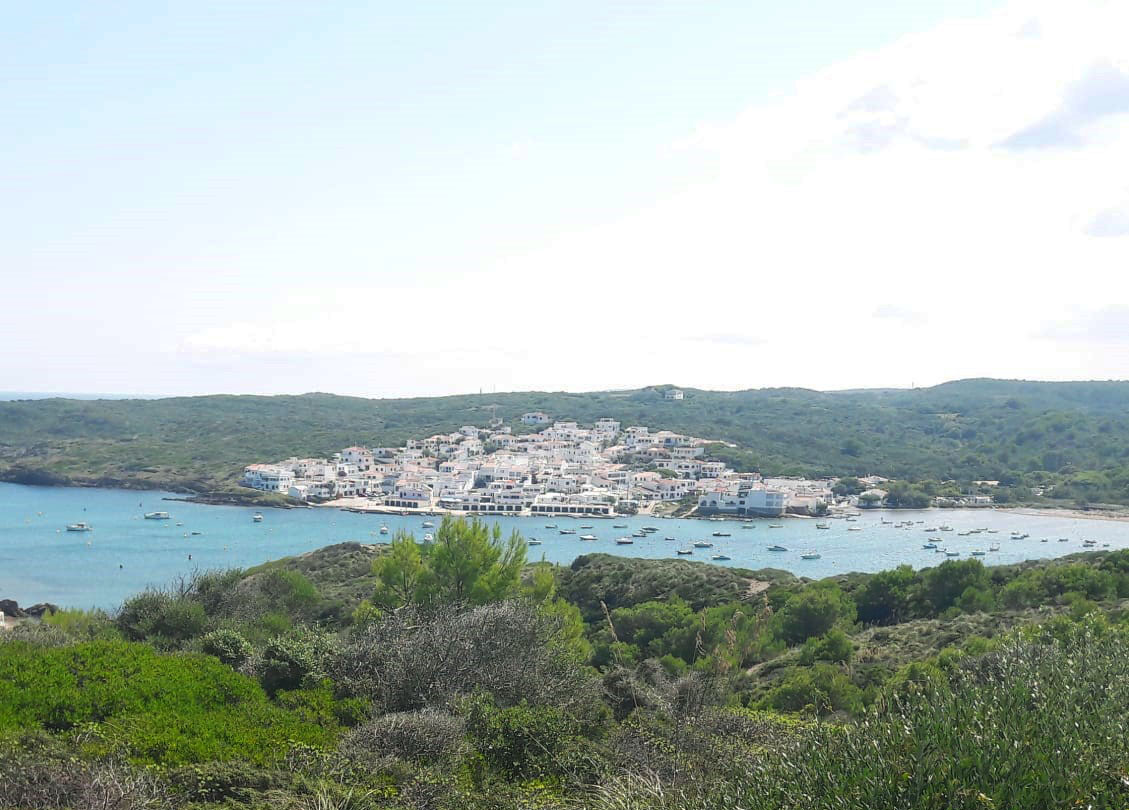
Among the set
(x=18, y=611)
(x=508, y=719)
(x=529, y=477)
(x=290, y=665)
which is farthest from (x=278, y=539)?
(x=508, y=719)

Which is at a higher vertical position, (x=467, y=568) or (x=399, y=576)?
(x=467, y=568)

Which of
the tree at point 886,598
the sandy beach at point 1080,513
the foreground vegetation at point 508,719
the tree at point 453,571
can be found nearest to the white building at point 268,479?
the tree at point 886,598

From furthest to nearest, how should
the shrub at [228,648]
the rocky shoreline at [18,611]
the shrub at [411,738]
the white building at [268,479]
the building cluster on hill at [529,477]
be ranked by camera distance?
the white building at [268,479], the building cluster on hill at [529,477], the rocky shoreline at [18,611], the shrub at [228,648], the shrub at [411,738]

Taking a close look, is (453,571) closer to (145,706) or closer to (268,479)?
(145,706)

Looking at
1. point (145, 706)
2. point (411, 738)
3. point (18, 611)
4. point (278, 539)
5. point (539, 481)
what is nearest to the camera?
point (411, 738)

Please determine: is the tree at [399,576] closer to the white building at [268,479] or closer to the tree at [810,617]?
the tree at [810,617]

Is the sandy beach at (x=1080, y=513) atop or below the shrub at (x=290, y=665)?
below
